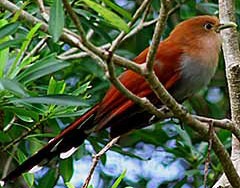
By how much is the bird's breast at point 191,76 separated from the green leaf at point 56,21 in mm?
936

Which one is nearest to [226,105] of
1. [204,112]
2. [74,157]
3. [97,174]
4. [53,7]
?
[204,112]

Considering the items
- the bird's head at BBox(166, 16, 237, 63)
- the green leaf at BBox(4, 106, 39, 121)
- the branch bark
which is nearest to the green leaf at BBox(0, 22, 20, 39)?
the green leaf at BBox(4, 106, 39, 121)

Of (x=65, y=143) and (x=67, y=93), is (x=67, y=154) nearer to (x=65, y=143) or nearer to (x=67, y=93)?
(x=65, y=143)

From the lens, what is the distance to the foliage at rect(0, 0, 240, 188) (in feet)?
6.37

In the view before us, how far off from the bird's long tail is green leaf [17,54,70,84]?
1.06 feet

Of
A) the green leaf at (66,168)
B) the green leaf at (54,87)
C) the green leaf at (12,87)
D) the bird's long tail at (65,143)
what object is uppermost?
the green leaf at (12,87)

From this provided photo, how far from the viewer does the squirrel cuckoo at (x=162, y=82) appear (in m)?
2.30

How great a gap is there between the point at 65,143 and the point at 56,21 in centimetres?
83

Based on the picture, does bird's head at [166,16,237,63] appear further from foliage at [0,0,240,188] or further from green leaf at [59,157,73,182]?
green leaf at [59,157,73,182]

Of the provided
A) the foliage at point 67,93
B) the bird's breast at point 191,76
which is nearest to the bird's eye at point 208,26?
the bird's breast at point 191,76

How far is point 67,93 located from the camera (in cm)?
248

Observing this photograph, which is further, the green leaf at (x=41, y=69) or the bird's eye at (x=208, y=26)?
the bird's eye at (x=208, y=26)

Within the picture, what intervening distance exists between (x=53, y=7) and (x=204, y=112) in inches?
88.6

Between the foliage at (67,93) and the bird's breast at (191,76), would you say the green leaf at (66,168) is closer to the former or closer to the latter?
the foliage at (67,93)
